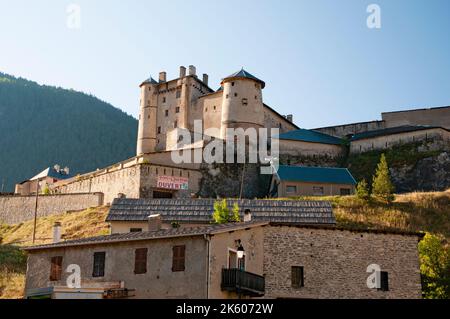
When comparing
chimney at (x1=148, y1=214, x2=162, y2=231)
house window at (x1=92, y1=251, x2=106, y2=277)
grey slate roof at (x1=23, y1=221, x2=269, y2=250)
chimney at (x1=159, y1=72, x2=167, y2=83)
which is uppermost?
chimney at (x1=159, y1=72, x2=167, y2=83)

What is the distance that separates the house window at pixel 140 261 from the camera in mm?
28484

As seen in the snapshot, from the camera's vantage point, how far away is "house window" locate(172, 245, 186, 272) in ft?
89.7

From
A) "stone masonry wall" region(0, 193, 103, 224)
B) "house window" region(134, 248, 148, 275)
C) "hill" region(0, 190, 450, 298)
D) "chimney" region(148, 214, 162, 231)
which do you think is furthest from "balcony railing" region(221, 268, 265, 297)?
"stone masonry wall" region(0, 193, 103, 224)

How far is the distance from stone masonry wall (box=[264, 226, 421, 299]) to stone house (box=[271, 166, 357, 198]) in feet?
82.4

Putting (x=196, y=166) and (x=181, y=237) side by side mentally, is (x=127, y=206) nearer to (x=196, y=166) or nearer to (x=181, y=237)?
(x=181, y=237)

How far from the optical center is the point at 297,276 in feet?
106

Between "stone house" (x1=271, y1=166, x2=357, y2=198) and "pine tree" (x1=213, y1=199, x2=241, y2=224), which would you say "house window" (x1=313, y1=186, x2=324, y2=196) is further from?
"pine tree" (x1=213, y1=199, x2=241, y2=224)

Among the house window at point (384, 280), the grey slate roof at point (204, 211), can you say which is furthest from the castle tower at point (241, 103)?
the house window at point (384, 280)

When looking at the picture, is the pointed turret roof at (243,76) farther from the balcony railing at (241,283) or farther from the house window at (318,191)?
the balcony railing at (241,283)

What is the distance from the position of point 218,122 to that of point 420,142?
70.8ft

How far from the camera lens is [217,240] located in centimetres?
2742

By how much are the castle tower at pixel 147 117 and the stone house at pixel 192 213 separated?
35436mm

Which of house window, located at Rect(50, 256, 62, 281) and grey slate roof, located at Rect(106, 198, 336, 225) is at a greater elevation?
grey slate roof, located at Rect(106, 198, 336, 225)

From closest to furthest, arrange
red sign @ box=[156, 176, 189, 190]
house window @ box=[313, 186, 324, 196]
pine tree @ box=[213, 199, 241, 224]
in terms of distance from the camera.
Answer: pine tree @ box=[213, 199, 241, 224] < red sign @ box=[156, 176, 189, 190] < house window @ box=[313, 186, 324, 196]
